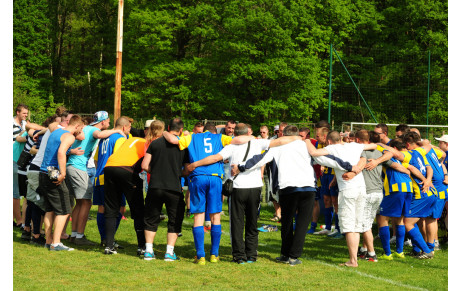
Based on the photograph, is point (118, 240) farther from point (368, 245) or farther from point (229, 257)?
point (368, 245)

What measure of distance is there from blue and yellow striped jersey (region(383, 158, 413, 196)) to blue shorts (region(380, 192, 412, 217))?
66mm

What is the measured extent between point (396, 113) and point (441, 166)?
20.1 meters

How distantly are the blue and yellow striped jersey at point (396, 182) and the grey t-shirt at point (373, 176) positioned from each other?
0.20 meters

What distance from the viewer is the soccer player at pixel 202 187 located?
25.4 feet

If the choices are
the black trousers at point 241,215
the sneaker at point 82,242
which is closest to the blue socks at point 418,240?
the black trousers at point 241,215

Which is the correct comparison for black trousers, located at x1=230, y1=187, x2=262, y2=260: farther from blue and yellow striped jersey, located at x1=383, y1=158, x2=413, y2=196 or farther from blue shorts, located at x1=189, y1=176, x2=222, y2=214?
blue and yellow striped jersey, located at x1=383, y1=158, x2=413, y2=196

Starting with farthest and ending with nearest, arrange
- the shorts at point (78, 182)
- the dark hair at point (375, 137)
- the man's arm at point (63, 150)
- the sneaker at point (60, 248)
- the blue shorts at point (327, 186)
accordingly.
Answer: the blue shorts at point (327, 186) < the dark hair at point (375, 137) < the shorts at point (78, 182) < the sneaker at point (60, 248) < the man's arm at point (63, 150)

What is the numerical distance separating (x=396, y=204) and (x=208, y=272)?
127 inches

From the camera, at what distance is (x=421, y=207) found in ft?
28.1

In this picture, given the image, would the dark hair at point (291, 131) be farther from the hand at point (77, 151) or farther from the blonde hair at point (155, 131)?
the hand at point (77, 151)

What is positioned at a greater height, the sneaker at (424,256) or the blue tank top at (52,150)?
the blue tank top at (52,150)

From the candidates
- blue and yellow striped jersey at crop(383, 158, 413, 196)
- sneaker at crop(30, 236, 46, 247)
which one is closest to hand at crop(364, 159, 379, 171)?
blue and yellow striped jersey at crop(383, 158, 413, 196)

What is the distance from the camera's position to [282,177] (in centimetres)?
792

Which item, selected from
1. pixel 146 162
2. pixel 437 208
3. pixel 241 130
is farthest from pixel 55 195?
pixel 437 208
